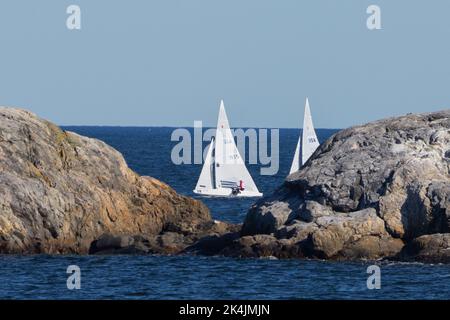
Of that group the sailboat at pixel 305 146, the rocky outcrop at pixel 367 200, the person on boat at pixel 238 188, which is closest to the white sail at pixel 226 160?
the person on boat at pixel 238 188

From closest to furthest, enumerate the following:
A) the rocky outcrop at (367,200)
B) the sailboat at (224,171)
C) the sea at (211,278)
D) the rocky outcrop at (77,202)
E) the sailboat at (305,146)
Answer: the sea at (211,278) < the rocky outcrop at (367,200) < the rocky outcrop at (77,202) < the sailboat at (224,171) < the sailboat at (305,146)

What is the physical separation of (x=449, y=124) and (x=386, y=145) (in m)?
2.64

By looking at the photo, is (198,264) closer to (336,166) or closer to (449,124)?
(336,166)

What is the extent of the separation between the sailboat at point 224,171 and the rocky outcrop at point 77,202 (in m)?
24.0

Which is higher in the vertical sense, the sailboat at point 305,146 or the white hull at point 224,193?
the sailboat at point 305,146

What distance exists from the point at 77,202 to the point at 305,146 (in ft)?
113

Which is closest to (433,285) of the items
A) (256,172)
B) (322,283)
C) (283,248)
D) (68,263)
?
(322,283)

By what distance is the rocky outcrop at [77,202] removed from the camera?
41344mm

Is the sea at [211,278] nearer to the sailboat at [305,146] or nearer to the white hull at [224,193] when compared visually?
the white hull at [224,193]

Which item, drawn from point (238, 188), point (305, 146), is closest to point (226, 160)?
point (238, 188)

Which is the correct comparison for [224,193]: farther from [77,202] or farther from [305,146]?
[77,202]

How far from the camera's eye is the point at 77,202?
4325cm

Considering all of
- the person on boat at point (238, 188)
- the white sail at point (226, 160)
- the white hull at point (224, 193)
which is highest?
the white sail at point (226, 160)

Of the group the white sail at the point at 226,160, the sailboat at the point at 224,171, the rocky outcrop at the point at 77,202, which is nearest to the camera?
the rocky outcrop at the point at 77,202
